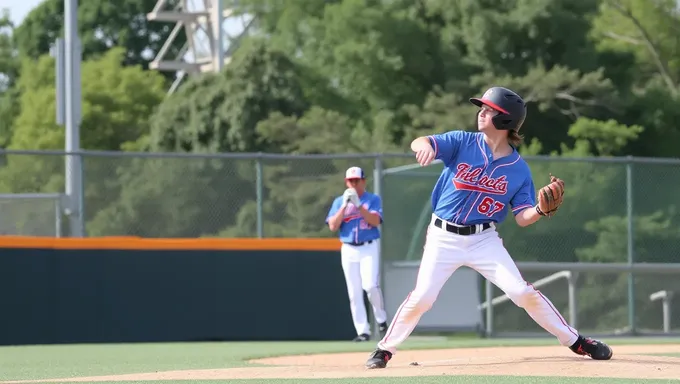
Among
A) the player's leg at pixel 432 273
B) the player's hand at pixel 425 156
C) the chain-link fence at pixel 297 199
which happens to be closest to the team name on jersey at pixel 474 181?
the player's leg at pixel 432 273

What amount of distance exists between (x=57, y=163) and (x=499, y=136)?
7.60 m

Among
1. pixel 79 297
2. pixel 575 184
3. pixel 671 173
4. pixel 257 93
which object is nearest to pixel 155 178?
pixel 79 297

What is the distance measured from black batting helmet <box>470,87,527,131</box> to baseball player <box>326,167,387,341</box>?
220 inches

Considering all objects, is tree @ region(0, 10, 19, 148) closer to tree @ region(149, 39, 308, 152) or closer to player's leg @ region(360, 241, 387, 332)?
tree @ region(149, 39, 308, 152)

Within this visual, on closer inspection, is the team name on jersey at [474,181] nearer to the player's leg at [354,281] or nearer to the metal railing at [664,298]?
the player's leg at [354,281]

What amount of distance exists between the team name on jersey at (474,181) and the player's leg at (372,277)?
18.3ft

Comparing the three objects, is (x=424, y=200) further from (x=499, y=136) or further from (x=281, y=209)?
(x=499, y=136)

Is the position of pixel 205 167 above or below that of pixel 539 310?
above

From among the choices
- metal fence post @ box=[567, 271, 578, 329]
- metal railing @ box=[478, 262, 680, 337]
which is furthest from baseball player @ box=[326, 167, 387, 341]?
metal fence post @ box=[567, 271, 578, 329]

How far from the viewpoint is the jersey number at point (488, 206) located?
8836 mm

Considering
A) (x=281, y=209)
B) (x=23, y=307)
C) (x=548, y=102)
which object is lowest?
(x=23, y=307)

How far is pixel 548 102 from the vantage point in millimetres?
32719

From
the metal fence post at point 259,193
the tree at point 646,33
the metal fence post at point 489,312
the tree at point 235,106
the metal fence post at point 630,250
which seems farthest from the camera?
the tree at point 646,33

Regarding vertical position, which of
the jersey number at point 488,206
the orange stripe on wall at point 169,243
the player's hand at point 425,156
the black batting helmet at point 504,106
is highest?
the black batting helmet at point 504,106
